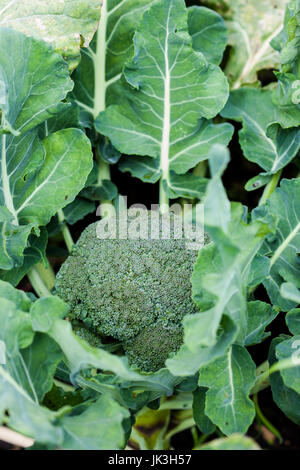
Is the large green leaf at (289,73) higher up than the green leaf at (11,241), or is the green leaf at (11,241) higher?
the large green leaf at (289,73)

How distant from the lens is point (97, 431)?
2.21 ft

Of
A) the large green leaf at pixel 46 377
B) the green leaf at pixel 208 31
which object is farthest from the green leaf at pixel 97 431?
the green leaf at pixel 208 31

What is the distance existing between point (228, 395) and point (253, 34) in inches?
34.5

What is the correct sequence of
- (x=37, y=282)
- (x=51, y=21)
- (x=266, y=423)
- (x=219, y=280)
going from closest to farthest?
(x=219, y=280)
(x=51, y=21)
(x=37, y=282)
(x=266, y=423)

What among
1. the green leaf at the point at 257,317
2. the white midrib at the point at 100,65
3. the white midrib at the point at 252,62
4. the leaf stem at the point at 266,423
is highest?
the white midrib at the point at 100,65

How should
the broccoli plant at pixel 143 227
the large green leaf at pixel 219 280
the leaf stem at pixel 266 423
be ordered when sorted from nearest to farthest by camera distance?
the large green leaf at pixel 219 280, the broccoli plant at pixel 143 227, the leaf stem at pixel 266 423

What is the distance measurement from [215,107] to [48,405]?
689 mm

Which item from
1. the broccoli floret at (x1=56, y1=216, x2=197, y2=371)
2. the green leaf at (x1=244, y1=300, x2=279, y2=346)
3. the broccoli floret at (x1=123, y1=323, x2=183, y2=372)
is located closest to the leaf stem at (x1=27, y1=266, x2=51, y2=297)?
the broccoli floret at (x1=56, y1=216, x2=197, y2=371)

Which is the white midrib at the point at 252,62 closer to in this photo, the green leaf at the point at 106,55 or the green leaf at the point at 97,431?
the green leaf at the point at 106,55

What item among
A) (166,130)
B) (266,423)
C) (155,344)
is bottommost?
(266,423)

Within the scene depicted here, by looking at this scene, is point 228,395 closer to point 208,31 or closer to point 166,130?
point 166,130

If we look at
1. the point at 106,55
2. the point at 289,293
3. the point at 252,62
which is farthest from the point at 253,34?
the point at 289,293

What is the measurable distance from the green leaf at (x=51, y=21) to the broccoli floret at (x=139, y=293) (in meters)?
0.41

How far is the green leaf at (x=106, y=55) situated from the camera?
1.03m
